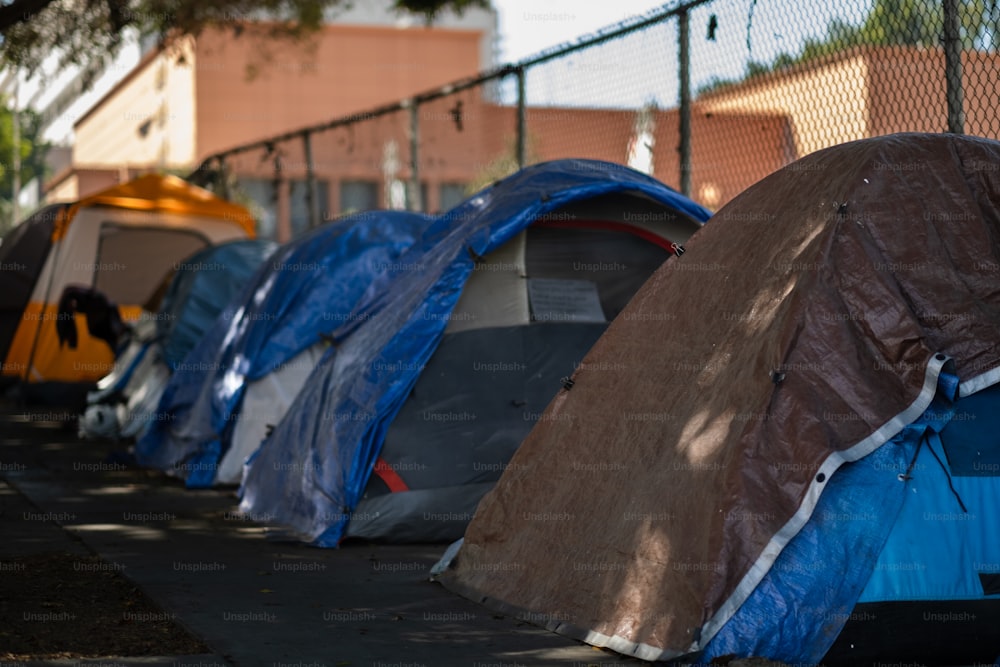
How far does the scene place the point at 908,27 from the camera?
7125mm

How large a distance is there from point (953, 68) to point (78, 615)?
494 cm

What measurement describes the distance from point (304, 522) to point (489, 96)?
629cm

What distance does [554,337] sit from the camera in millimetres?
8148

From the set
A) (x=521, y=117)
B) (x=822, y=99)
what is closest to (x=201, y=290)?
(x=521, y=117)

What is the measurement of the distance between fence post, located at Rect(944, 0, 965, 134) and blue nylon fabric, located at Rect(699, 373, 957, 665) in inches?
84.8

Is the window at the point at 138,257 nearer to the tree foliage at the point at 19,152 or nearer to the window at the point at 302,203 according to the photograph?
the window at the point at 302,203

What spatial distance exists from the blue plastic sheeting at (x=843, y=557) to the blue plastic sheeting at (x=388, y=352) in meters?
3.26

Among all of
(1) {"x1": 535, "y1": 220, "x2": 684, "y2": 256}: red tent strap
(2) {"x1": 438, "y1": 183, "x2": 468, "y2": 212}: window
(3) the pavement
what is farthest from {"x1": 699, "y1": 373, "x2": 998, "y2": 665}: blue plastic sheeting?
(2) {"x1": 438, "y1": 183, "x2": 468, "y2": 212}: window

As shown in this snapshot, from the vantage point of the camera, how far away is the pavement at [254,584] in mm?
5145

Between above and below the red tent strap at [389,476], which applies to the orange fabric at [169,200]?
above

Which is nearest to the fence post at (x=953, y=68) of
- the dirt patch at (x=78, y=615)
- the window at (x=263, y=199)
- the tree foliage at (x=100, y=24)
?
the dirt patch at (x=78, y=615)

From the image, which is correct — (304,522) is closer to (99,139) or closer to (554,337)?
(554,337)

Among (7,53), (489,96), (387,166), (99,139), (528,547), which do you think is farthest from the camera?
(99,139)

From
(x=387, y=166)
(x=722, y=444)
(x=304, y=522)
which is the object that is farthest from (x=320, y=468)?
(x=387, y=166)
